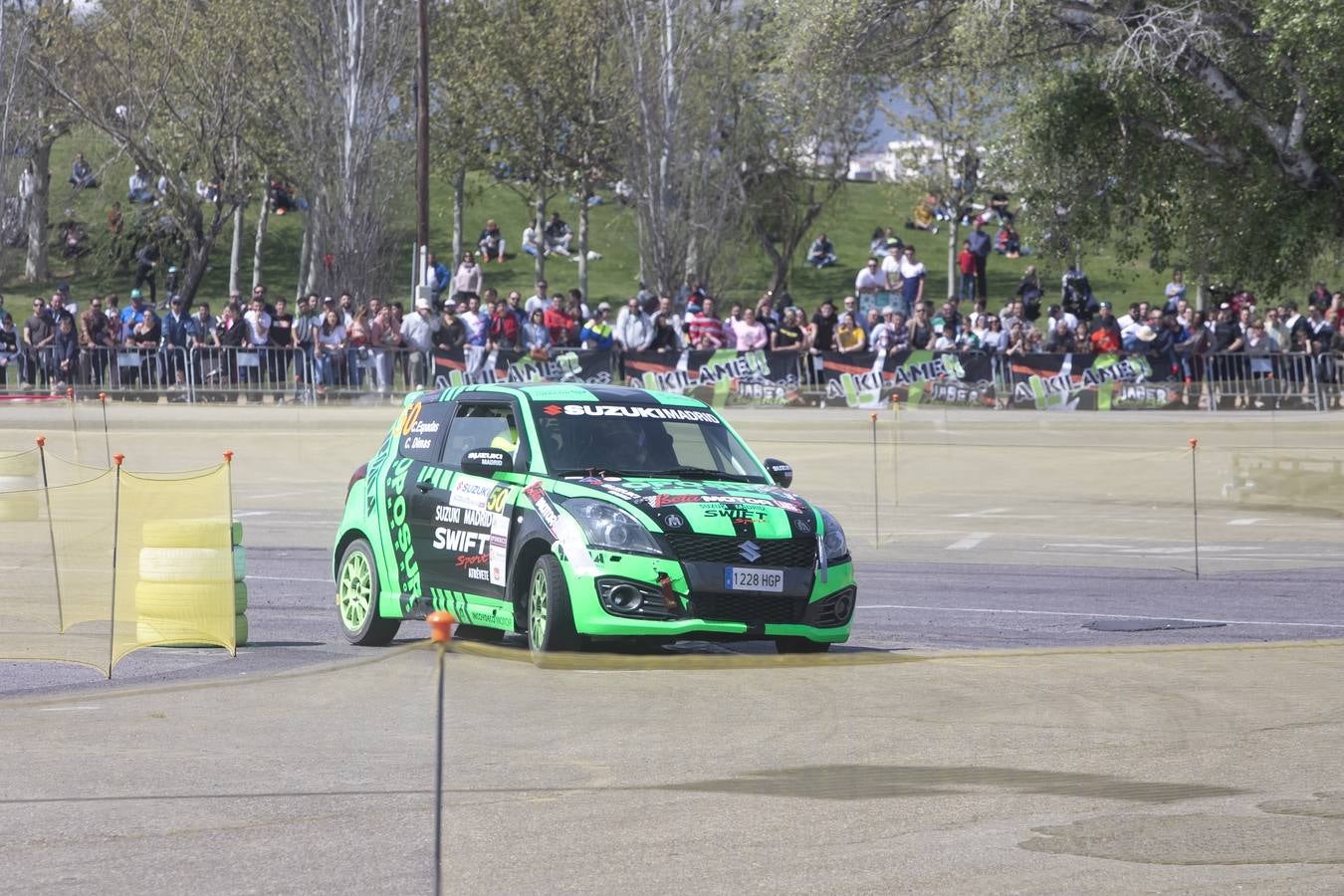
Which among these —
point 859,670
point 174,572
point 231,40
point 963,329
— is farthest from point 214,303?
point 859,670

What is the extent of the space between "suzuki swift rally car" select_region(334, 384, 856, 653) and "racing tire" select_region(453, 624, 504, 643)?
62mm

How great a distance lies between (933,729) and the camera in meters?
8.00

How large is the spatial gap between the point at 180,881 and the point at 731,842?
5.86 ft

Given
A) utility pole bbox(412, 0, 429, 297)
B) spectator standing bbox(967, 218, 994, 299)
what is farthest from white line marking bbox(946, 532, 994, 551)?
spectator standing bbox(967, 218, 994, 299)

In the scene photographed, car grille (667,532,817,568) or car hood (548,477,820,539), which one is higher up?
car hood (548,477,820,539)

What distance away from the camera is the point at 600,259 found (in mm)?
63469

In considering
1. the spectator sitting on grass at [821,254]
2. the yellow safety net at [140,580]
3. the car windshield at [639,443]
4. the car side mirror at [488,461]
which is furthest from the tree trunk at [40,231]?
the car side mirror at [488,461]

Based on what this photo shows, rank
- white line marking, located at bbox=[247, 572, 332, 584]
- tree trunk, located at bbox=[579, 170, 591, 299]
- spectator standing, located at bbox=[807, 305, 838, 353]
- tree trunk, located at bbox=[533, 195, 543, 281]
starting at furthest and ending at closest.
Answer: tree trunk, located at bbox=[533, 195, 543, 281] < tree trunk, located at bbox=[579, 170, 591, 299] < spectator standing, located at bbox=[807, 305, 838, 353] < white line marking, located at bbox=[247, 572, 332, 584]

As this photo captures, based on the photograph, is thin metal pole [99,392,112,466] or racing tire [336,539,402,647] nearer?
racing tire [336,539,402,647]

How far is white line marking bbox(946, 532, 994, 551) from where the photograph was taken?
63.9 feet

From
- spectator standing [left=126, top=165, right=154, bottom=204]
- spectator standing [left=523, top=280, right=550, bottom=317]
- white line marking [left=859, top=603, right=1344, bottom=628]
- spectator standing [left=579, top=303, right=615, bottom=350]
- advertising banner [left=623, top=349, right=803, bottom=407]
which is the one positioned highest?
spectator standing [left=126, top=165, right=154, bottom=204]

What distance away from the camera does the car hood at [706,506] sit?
10.4 meters

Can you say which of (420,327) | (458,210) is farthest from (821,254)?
(420,327)

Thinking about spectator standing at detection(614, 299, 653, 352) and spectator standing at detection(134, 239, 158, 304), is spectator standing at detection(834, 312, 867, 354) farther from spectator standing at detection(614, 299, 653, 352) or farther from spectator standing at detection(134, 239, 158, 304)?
spectator standing at detection(134, 239, 158, 304)
